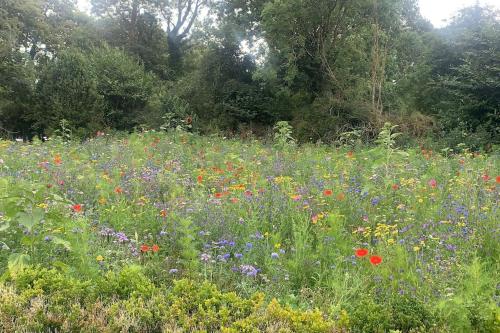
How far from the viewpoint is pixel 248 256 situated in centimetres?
382

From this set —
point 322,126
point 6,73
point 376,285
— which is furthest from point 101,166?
point 6,73

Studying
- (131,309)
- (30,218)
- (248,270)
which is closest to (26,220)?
(30,218)

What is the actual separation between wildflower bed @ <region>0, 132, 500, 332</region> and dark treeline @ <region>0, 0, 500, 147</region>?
8111mm

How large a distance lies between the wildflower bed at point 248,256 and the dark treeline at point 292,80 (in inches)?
319

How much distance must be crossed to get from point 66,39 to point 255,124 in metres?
15.6

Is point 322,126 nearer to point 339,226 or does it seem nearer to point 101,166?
point 101,166

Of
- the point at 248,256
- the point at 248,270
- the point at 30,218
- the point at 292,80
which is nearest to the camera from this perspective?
the point at 30,218

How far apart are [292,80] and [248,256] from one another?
1369 centimetres

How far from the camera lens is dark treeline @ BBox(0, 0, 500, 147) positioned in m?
14.0

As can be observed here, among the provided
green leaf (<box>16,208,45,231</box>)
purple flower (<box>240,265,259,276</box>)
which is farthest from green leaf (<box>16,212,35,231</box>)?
purple flower (<box>240,265,259,276</box>)

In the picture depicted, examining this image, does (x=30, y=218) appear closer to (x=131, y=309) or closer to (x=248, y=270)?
(x=131, y=309)

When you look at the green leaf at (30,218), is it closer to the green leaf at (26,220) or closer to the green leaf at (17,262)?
the green leaf at (26,220)

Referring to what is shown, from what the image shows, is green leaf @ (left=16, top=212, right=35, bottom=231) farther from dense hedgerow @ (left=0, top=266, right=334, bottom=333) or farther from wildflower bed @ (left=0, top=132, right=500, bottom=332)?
dense hedgerow @ (left=0, top=266, right=334, bottom=333)

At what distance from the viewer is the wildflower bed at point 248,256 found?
270cm
